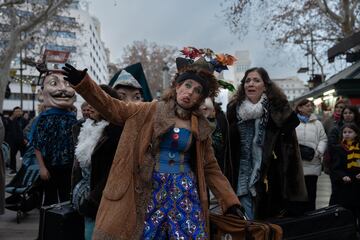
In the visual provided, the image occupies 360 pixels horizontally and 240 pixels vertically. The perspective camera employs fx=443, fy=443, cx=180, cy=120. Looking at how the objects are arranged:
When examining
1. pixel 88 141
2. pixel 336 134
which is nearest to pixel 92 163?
pixel 88 141

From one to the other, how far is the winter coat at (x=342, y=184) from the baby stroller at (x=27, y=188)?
3605 millimetres

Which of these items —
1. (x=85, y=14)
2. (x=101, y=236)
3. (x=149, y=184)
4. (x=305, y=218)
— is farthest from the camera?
(x=85, y=14)

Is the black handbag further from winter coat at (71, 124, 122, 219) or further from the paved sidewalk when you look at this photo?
the paved sidewalk

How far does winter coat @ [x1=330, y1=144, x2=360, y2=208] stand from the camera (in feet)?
17.7

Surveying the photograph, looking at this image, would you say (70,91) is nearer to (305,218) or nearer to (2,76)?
(305,218)

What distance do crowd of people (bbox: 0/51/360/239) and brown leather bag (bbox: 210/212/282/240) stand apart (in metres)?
0.07

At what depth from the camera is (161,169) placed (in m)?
2.96

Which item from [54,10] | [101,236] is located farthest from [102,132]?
[54,10]

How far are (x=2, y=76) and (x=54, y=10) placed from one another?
12.0 feet

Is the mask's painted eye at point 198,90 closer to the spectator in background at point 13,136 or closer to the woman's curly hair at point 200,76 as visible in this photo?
the woman's curly hair at point 200,76

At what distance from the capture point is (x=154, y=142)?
2.93 metres

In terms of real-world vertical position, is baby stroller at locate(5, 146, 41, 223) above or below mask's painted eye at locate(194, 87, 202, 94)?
below

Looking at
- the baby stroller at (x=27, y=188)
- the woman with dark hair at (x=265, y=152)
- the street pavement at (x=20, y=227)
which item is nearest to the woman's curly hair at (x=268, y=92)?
the woman with dark hair at (x=265, y=152)

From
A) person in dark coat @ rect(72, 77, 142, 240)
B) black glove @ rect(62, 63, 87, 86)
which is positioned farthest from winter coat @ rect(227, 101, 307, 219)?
black glove @ rect(62, 63, 87, 86)
